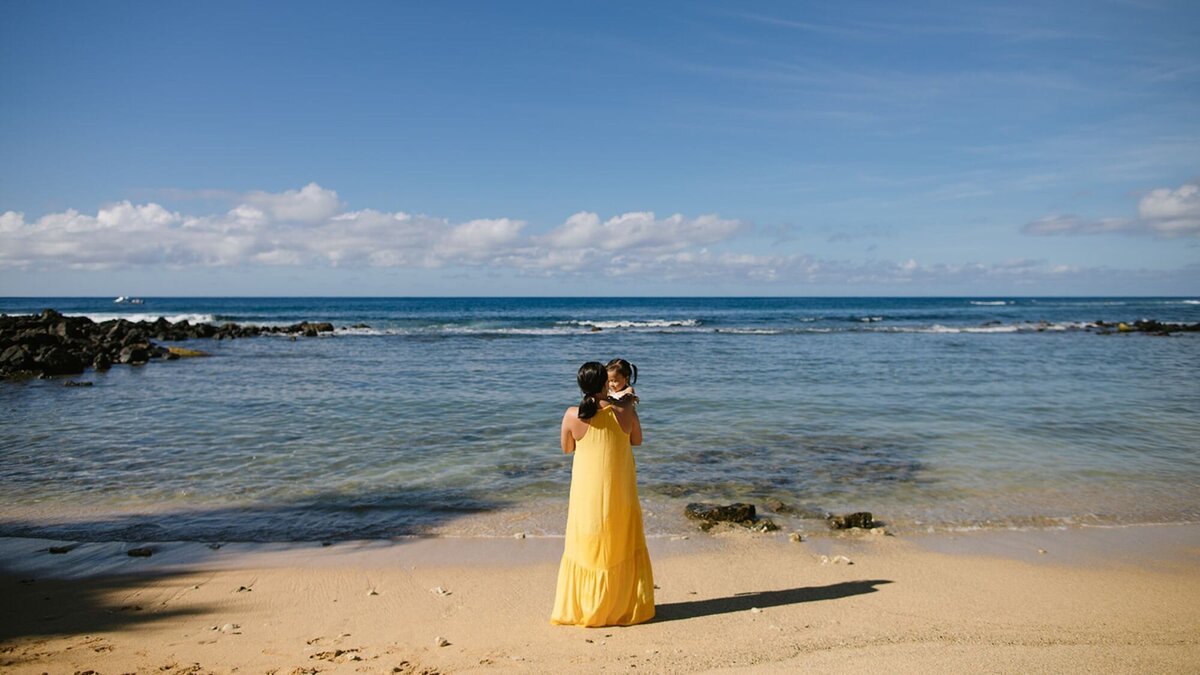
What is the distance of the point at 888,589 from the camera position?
18.9 ft

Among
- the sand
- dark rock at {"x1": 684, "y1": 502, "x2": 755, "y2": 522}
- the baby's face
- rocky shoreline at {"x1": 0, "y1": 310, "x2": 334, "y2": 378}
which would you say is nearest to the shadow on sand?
the sand

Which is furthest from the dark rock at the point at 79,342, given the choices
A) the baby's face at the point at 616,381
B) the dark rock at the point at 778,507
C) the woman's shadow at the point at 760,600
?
the woman's shadow at the point at 760,600

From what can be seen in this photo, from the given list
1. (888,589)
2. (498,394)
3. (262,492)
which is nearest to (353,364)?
(498,394)

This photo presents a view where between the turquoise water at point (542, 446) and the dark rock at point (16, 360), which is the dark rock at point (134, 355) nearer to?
the turquoise water at point (542, 446)

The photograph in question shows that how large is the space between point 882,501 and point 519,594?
4985 millimetres

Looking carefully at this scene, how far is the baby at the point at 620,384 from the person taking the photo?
15.9 feet

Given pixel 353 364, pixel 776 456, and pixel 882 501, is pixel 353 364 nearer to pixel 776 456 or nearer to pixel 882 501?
pixel 776 456

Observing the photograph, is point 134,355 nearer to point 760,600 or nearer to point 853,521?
point 853,521

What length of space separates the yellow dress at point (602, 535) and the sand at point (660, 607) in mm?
178

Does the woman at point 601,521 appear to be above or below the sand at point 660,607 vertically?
above

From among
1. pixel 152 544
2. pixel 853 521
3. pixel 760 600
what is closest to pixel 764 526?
pixel 853 521

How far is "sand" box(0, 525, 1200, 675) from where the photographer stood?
4.52 m

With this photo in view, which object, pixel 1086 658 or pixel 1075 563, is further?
pixel 1075 563

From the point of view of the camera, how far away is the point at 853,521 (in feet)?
24.5
